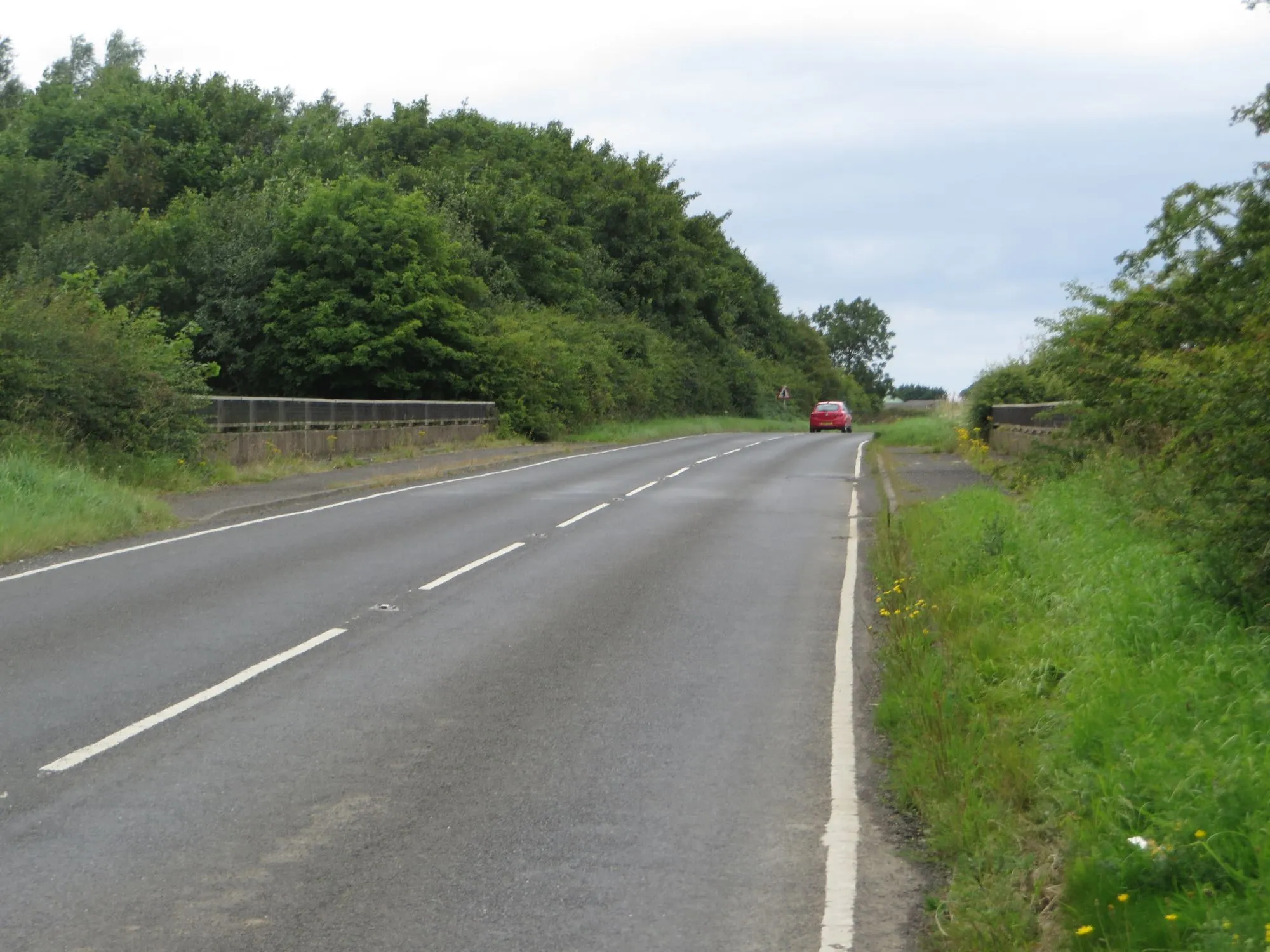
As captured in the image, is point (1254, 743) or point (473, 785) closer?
point (1254, 743)

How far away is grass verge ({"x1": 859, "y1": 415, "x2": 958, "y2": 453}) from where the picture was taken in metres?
37.1

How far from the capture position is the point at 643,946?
4.58 m

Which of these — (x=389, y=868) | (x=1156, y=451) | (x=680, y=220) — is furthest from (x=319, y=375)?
(x=680, y=220)

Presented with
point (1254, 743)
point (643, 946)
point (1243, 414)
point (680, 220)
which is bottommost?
point (643, 946)

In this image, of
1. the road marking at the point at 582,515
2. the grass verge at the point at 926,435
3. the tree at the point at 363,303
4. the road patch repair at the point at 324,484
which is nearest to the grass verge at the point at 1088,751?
the road marking at the point at 582,515

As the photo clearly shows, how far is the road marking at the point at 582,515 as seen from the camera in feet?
60.7

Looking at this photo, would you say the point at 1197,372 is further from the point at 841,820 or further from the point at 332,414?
the point at 332,414

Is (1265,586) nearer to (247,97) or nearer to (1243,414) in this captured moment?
(1243,414)

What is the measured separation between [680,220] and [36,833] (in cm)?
7998

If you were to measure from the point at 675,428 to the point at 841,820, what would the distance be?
186 feet

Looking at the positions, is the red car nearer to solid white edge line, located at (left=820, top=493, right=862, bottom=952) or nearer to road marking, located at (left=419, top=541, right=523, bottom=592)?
road marking, located at (left=419, top=541, right=523, bottom=592)

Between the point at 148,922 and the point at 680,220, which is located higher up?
the point at 680,220

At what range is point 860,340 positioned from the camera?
171 meters

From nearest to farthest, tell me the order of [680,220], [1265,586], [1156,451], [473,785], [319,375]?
1. [473,785]
2. [1265,586]
3. [1156,451]
4. [319,375]
5. [680,220]
